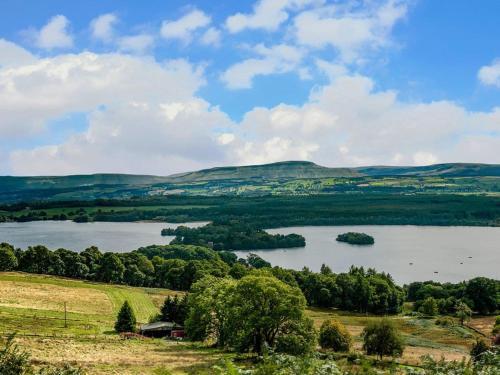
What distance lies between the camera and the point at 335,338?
52406 millimetres

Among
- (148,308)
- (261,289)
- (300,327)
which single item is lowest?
(148,308)

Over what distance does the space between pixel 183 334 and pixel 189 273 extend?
47171 mm

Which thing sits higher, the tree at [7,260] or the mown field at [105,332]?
the tree at [7,260]

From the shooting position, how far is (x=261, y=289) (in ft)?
146

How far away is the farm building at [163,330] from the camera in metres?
58.2

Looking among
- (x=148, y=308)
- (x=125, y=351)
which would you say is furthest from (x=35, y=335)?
(x=148, y=308)

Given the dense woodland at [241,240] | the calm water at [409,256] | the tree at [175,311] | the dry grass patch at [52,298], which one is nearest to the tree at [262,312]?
the tree at [175,311]

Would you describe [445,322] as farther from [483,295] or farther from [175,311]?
[175,311]

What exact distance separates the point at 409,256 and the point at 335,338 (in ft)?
368

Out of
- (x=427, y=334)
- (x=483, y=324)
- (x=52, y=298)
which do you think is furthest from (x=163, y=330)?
(x=483, y=324)

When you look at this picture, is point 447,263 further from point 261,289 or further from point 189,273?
point 261,289

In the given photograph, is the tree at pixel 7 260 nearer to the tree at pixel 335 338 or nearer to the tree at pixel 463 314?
the tree at pixel 335 338

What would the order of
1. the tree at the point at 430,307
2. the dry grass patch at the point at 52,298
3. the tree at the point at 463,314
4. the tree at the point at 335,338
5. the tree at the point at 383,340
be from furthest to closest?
the tree at the point at 430,307 → the tree at the point at 463,314 → the dry grass patch at the point at 52,298 → the tree at the point at 335,338 → the tree at the point at 383,340

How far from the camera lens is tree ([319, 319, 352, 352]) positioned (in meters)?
52.2
